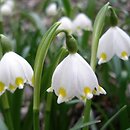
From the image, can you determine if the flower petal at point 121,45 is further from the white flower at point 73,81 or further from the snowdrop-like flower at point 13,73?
the snowdrop-like flower at point 13,73

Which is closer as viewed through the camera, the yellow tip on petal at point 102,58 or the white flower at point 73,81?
the white flower at point 73,81

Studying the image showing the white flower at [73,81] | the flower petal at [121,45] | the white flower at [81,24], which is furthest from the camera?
the white flower at [81,24]

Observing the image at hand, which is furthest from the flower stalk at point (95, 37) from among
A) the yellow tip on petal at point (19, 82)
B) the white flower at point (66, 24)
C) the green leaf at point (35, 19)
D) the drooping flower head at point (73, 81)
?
the green leaf at point (35, 19)

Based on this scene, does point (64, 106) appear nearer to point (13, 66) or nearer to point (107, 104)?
point (107, 104)

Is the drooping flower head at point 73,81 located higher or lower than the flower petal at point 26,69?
lower

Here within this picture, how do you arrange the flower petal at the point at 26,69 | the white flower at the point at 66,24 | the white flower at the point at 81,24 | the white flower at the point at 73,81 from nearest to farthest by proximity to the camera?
1. the white flower at the point at 73,81
2. the flower petal at the point at 26,69
3. the white flower at the point at 66,24
4. the white flower at the point at 81,24

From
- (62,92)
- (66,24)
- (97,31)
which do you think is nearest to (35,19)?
(66,24)

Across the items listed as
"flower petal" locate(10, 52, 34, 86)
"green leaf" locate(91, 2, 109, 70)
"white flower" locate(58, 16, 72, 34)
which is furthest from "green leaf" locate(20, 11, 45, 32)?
"flower petal" locate(10, 52, 34, 86)


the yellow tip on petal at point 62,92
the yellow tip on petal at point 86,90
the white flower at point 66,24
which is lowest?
the yellow tip on petal at point 86,90
